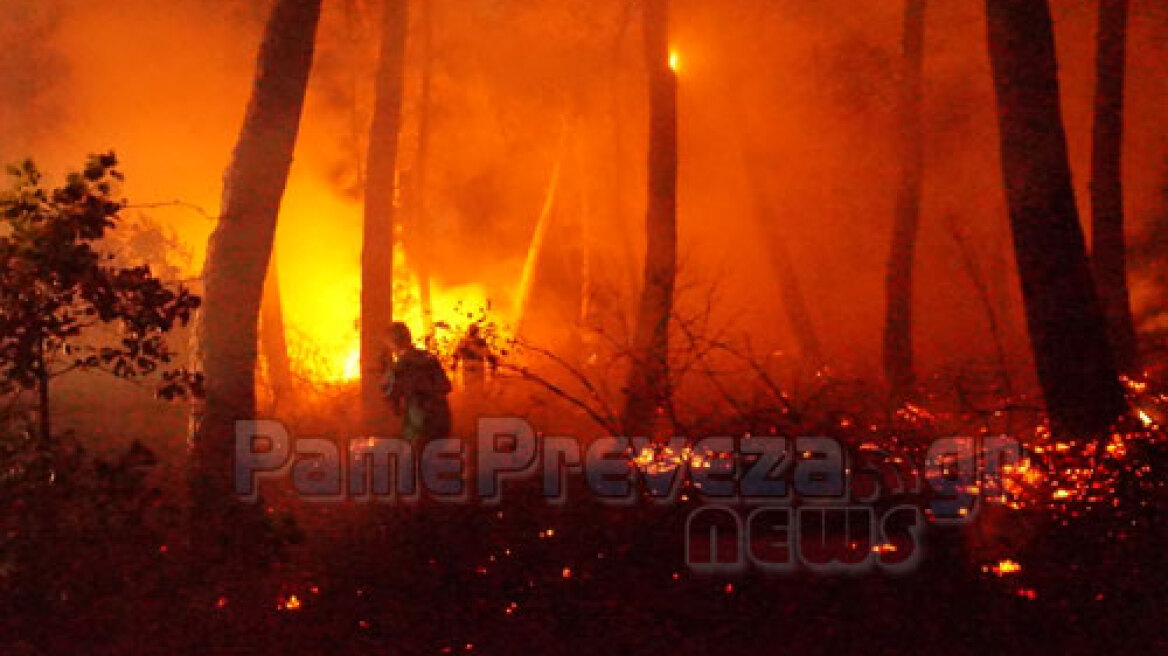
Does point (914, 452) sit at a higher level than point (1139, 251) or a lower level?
lower

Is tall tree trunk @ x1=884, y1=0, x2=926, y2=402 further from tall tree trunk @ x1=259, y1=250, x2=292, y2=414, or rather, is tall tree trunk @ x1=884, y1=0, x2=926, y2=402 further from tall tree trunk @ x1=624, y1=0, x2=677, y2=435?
tall tree trunk @ x1=259, y1=250, x2=292, y2=414

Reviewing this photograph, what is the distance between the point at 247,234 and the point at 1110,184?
10.2 meters

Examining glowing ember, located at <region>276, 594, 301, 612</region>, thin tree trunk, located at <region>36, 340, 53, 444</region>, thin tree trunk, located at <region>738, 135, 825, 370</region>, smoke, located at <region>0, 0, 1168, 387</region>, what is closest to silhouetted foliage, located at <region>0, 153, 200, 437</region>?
thin tree trunk, located at <region>36, 340, 53, 444</region>

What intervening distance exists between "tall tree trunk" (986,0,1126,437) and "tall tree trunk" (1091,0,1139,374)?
4.64 metres

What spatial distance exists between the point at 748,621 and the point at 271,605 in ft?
9.86

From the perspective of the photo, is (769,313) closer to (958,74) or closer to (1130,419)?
(958,74)

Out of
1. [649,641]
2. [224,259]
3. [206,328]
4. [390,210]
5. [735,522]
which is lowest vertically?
[649,641]

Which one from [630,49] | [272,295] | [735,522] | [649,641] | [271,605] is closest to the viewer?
[649,641]

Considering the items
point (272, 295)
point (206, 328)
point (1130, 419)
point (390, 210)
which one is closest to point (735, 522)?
point (1130, 419)

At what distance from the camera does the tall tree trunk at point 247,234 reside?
315 inches

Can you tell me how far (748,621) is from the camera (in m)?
6.73

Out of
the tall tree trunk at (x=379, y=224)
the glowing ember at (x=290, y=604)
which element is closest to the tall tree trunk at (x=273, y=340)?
the tall tree trunk at (x=379, y=224)

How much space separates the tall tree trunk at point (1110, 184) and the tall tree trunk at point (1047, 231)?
4643 mm

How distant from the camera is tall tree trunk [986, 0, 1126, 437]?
819 cm
